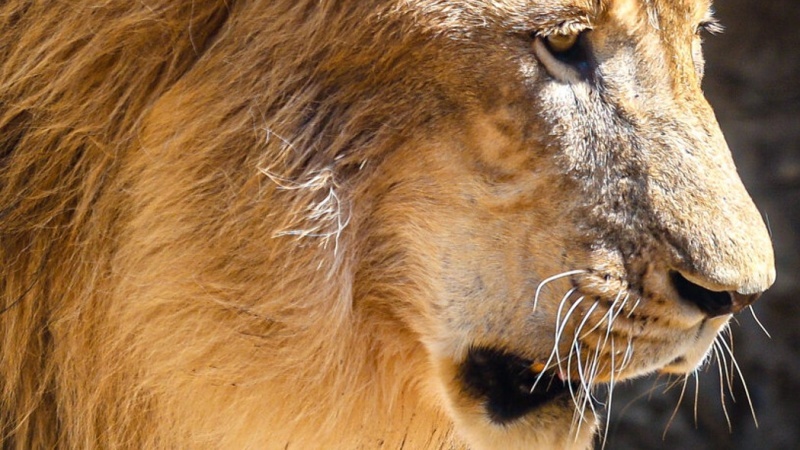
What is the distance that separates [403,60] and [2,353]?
0.89m

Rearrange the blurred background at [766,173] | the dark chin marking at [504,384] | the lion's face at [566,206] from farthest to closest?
the blurred background at [766,173] → the dark chin marking at [504,384] → the lion's face at [566,206]

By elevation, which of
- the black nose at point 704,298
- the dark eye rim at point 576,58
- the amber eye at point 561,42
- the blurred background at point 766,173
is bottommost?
the blurred background at point 766,173

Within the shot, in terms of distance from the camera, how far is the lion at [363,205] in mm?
1859

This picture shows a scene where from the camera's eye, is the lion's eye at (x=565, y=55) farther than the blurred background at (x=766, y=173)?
No

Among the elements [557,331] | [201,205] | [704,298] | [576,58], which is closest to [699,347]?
[704,298]

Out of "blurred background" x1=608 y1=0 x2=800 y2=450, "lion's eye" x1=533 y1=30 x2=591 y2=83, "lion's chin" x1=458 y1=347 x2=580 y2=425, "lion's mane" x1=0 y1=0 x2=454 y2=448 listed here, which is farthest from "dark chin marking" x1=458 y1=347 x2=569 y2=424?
"blurred background" x1=608 y1=0 x2=800 y2=450

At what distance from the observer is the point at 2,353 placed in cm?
209

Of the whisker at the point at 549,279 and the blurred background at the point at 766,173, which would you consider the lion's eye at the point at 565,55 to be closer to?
the whisker at the point at 549,279

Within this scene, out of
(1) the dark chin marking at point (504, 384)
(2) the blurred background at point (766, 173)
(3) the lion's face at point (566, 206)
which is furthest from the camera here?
(2) the blurred background at point (766, 173)

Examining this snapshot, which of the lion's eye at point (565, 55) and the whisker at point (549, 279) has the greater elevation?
the lion's eye at point (565, 55)

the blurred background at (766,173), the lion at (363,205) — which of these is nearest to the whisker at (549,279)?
the lion at (363,205)

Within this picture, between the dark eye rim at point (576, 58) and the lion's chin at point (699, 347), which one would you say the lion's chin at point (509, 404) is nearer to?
the lion's chin at point (699, 347)

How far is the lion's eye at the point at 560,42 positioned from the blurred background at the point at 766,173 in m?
2.75

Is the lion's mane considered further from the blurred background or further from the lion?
the blurred background
